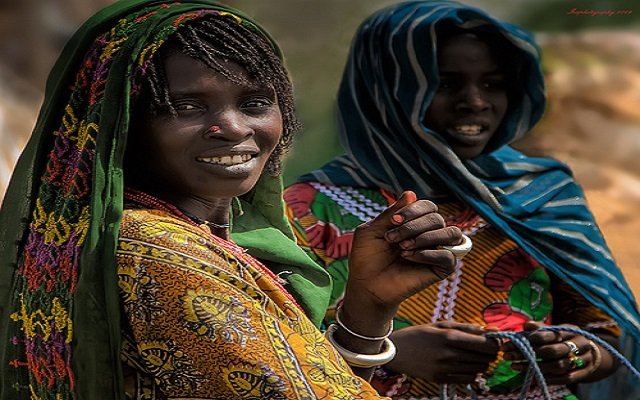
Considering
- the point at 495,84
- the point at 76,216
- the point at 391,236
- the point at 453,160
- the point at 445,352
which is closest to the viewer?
the point at 76,216

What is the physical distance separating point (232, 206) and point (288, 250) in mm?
155

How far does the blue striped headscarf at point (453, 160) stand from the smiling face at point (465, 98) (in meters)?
0.06

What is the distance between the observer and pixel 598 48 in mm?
5961

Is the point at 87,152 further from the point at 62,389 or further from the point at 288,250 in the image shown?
the point at 288,250

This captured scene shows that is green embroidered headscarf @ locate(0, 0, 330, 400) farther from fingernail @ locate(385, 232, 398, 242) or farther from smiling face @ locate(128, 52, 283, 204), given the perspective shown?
fingernail @ locate(385, 232, 398, 242)

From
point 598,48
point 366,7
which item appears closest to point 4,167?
point 366,7

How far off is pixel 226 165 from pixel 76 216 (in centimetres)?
30

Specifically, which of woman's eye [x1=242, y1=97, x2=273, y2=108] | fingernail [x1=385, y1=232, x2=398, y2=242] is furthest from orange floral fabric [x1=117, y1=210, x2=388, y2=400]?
fingernail [x1=385, y1=232, x2=398, y2=242]

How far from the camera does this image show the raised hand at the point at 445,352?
320 cm

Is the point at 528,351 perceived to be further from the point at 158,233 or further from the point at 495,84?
the point at 158,233

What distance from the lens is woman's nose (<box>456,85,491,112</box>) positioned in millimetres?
3658

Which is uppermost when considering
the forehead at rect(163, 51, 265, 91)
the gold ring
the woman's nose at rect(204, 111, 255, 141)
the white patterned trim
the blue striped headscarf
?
the forehead at rect(163, 51, 265, 91)

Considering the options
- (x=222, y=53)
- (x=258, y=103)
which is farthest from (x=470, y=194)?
(x=222, y=53)

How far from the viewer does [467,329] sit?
10.6ft
